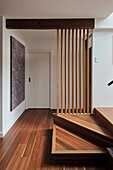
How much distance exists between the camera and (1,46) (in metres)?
3.23

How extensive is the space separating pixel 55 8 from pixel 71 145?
7.59 ft

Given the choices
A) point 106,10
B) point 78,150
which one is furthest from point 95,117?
point 106,10

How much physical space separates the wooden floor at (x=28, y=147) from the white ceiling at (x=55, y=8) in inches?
94.1

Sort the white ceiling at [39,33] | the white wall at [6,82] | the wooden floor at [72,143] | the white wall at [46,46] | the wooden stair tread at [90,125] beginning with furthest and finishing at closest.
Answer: the white wall at [46,46] → the white ceiling at [39,33] → the white wall at [6,82] → the wooden stair tread at [90,125] → the wooden floor at [72,143]

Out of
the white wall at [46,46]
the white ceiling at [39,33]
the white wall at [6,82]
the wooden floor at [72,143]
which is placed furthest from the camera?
the white wall at [46,46]

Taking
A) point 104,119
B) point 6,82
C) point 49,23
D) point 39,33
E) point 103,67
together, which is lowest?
point 104,119

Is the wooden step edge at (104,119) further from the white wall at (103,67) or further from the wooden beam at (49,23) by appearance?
the wooden beam at (49,23)

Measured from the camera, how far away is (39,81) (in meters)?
5.88

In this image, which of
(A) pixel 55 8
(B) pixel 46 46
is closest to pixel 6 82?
(A) pixel 55 8

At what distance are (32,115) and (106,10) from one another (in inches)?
134

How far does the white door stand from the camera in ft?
19.2

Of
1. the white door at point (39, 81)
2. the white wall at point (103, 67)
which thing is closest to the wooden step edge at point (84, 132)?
the white wall at point (103, 67)

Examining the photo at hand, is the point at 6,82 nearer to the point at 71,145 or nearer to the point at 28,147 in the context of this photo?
the point at 28,147

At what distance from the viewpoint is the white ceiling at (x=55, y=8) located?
2.67 meters
